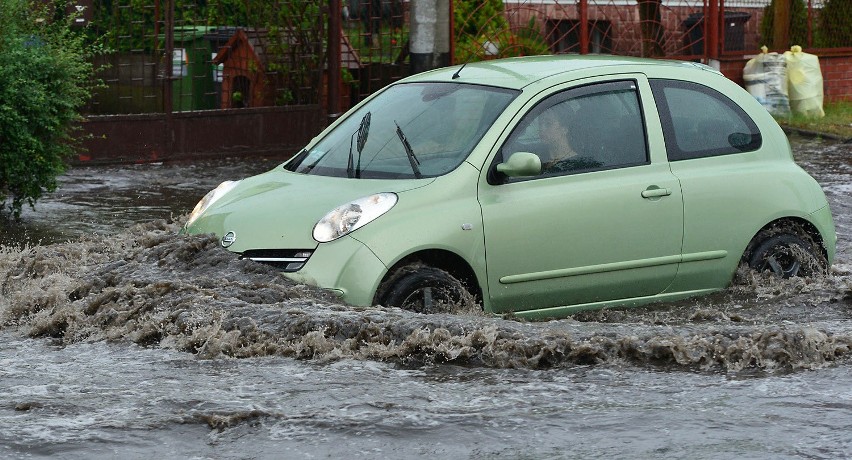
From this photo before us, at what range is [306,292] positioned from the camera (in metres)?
6.77

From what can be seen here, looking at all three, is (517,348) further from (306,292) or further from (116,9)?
(116,9)

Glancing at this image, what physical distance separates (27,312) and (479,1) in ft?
41.4

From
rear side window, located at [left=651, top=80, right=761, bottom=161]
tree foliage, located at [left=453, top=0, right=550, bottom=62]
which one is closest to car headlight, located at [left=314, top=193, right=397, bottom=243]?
rear side window, located at [left=651, top=80, right=761, bottom=161]

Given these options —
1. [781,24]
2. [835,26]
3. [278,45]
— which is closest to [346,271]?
[278,45]

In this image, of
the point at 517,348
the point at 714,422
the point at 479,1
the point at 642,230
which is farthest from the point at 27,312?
the point at 479,1

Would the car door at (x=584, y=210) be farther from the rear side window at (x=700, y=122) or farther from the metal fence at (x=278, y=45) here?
the metal fence at (x=278, y=45)

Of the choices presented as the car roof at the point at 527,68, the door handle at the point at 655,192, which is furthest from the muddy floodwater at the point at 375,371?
the car roof at the point at 527,68

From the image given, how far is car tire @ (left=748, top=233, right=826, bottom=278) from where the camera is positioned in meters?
8.00

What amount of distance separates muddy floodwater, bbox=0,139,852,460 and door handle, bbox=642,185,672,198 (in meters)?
0.63

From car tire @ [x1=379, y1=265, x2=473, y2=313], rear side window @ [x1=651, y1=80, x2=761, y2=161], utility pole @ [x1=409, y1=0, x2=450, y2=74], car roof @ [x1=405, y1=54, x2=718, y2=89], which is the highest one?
utility pole @ [x1=409, y1=0, x2=450, y2=74]

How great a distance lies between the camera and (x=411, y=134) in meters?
7.70

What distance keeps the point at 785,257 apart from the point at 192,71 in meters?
8.49

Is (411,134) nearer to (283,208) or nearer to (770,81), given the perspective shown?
(283,208)

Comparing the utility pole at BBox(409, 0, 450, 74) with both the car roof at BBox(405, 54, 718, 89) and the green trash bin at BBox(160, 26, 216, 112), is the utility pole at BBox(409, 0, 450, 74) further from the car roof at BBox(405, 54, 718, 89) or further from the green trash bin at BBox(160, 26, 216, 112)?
the car roof at BBox(405, 54, 718, 89)
